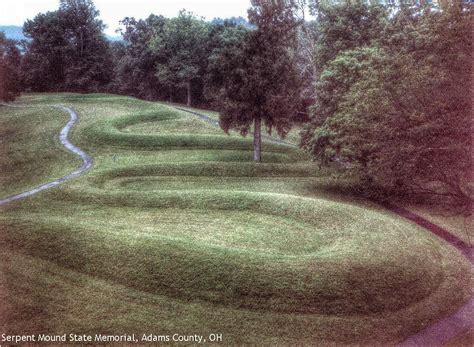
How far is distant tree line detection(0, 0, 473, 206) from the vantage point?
17094mm

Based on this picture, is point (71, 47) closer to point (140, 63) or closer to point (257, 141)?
point (140, 63)

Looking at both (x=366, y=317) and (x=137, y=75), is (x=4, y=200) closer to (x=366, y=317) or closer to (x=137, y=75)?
(x=366, y=317)

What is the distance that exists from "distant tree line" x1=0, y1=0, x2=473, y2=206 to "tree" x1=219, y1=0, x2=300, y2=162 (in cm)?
9

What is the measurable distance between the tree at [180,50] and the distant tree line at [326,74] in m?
0.18

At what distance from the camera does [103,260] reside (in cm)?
1619

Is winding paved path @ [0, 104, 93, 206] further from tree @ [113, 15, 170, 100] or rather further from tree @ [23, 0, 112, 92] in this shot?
tree @ [23, 0, 112, 92]

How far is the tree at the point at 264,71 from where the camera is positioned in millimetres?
32188

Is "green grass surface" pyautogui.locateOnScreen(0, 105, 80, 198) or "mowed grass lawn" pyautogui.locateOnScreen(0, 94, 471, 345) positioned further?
"green grass surface" pyautogui.locateOnScreen(0, 105, 80, 198)

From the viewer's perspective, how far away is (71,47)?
229ft

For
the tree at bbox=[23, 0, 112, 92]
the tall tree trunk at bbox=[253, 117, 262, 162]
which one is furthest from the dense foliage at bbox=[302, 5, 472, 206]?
the tree at bbox=[23, 0, 112, 92]

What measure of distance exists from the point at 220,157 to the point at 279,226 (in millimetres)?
15816

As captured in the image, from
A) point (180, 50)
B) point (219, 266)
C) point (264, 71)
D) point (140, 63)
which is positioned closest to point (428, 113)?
point (219, 266)

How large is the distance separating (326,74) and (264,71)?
503 cm

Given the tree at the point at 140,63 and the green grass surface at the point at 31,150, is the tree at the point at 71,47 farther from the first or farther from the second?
the green grass surface at the point at 31,150
